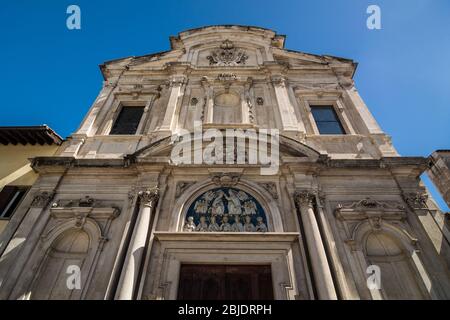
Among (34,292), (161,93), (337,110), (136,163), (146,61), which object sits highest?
(146,61)

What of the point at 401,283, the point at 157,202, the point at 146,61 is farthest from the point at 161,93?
the point at 401,283

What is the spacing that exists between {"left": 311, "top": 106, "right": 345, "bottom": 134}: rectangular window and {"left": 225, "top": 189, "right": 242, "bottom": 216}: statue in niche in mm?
4900

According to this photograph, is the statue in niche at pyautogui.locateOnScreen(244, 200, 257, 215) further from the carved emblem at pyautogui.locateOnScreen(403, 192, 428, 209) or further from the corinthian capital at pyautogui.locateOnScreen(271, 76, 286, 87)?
the corinthian capital at pyautogui.locateOnScreen(271, 76, 286, 87)

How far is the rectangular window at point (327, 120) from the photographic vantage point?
34.9 ft

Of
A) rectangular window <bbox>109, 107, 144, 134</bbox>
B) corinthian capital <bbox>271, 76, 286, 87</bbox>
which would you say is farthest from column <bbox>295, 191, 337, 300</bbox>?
rectangular window <bbox>109, 107, 144, 134</bbox>

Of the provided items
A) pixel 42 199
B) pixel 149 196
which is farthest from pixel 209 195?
pixel 42 199

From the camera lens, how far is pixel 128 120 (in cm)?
1132

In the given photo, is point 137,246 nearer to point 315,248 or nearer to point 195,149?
point 195,149

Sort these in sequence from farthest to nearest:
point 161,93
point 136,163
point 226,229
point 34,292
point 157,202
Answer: point 161,93, point 136,163, point 157,202, point 226,229, point 34,292

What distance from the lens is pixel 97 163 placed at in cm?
861

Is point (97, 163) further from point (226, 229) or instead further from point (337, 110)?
point (337, 110)

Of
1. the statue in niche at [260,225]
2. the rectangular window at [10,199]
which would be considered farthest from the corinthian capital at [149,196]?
the rectangular window at [10,199]
